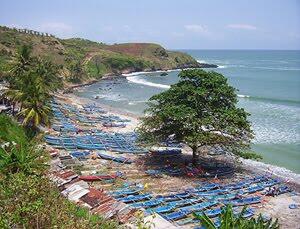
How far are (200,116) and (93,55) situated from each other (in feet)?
325

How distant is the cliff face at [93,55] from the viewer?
10250 cm

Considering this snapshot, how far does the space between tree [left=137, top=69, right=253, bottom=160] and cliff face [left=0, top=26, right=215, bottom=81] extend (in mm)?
55623

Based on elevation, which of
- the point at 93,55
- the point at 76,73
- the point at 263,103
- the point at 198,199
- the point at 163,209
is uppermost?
the point at 93,55

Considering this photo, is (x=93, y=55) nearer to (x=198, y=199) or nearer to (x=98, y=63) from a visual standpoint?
(x=98, y=63)

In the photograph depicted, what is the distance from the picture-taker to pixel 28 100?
112ft

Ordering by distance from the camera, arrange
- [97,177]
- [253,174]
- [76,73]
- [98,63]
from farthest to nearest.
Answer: [98,63]
[76,73]
[253,174]
[97,177]

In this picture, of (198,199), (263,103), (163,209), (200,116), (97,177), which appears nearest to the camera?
(163,209)

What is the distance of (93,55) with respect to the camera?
125938 millimetres

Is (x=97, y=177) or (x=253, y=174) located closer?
(x=97, y=177)

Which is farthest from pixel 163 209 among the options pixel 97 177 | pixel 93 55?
pixel 93 55

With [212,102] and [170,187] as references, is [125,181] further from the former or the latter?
[212,102]

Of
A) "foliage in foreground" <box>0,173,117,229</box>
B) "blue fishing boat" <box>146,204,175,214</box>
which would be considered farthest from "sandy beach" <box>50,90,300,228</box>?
"foliage in foreground" <box>0,173,117,229</box>

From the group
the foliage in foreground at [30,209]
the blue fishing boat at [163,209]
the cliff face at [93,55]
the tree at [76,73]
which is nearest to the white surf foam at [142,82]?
Answer: the cliff face at [93,55]

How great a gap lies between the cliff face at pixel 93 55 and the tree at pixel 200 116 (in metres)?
55.6
